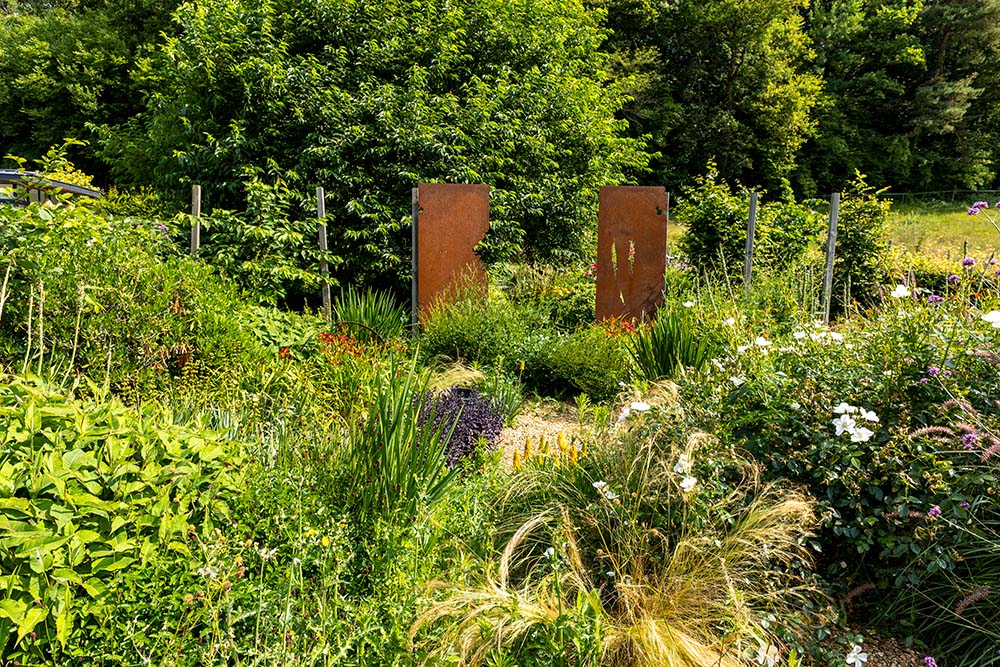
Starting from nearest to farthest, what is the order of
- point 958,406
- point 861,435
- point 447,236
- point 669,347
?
point 861,435
point 958,406
point 669,347
point 447,236

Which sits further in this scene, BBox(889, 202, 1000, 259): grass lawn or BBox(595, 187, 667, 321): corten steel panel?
BBox(889, 202, 1000, 259): grass lawn

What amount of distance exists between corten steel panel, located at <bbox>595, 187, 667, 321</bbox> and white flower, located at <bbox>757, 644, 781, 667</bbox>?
15.5ft

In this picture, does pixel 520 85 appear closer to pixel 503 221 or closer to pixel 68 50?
pixel 503 221

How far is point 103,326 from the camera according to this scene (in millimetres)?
3707

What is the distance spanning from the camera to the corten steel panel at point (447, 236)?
6.87 metres

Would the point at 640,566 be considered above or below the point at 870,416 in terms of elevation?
below

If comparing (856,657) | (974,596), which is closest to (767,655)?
(856,657)

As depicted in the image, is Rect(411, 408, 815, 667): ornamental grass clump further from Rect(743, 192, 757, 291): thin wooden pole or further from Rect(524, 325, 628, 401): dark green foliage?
Rect(743, 192, 757, 291): thin wooden pole

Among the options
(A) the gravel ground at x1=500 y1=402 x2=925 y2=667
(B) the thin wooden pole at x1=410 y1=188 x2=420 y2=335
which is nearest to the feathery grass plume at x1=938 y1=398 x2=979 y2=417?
(A) the gravel ground at x1=500 y1=402 x2=925 y2=667

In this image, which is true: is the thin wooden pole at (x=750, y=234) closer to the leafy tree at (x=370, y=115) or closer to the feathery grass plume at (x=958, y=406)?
the leafy tree at (x=370, y=115)

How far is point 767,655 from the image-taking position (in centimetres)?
206

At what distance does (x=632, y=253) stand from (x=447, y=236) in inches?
74.4

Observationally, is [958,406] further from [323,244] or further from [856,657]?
[323,244]

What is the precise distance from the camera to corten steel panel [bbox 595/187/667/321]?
6.73m
